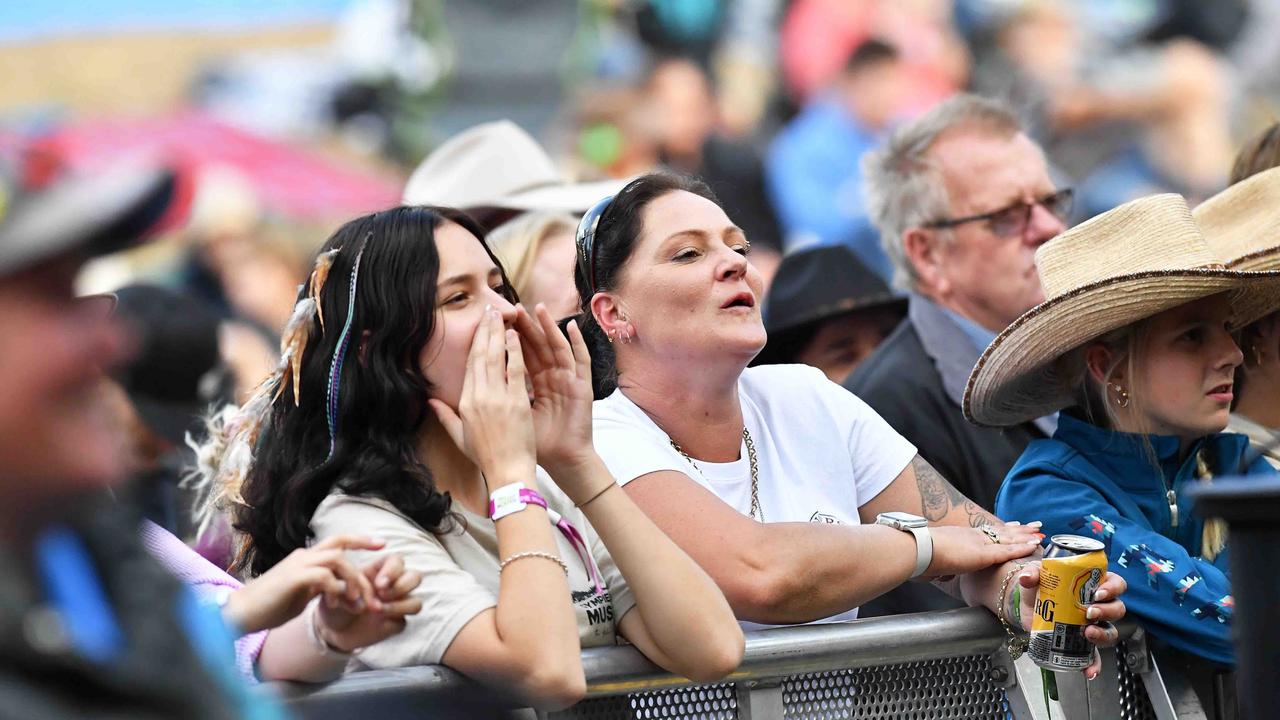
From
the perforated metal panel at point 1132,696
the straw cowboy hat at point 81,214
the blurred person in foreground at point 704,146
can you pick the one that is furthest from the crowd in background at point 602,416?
the blurred person in foreground at point 704,146

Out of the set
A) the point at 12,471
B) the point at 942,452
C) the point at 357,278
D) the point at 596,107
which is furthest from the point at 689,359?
the point at 596,107

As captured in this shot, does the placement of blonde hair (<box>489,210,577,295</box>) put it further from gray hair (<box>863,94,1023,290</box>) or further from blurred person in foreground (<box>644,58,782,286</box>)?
blurred person in foreground (<box>644,58,782,286</box>)

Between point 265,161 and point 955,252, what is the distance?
781 cm

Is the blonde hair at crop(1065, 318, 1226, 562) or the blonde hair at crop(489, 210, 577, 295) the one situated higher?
the blonde hair at crop(489, 210, 577, 295)

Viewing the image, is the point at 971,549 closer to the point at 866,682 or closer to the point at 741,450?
the point at 866,682

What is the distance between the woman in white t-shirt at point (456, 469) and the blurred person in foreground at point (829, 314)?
6.25 ft

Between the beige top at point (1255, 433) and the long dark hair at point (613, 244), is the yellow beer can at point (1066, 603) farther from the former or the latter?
the long dark hair at point (613, 244)

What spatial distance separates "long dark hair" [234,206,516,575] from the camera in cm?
308

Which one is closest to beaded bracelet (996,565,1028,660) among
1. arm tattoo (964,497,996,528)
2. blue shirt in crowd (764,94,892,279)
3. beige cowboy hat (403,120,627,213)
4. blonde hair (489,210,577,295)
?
arm tattoo (964,497,996,528)


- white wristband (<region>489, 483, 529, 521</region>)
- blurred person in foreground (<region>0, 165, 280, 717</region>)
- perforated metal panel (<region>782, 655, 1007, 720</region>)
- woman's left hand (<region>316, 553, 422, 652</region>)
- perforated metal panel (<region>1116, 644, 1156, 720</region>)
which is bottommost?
perforated metal panel (<region>1116, 644, 1156, 720</region>)

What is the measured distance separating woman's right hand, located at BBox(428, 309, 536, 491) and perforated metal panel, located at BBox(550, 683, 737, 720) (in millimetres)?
441

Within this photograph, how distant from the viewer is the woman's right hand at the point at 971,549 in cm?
340

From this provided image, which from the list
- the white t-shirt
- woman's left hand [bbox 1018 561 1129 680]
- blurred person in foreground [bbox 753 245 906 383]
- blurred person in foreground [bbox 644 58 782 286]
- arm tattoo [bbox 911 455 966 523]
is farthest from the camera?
blurred person in foreground [bbox 644 58 782 286]

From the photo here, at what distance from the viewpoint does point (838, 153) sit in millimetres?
10398
